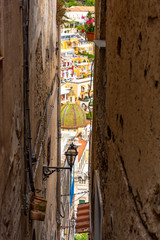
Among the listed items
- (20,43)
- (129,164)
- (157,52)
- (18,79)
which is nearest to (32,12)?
(20,43)

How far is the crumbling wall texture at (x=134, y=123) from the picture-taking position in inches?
65.9

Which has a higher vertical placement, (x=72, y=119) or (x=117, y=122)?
(x=117, y=122)

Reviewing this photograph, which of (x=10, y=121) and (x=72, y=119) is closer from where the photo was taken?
(x=10, y=121)

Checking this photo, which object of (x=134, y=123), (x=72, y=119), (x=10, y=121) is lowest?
(x=72, y=119)

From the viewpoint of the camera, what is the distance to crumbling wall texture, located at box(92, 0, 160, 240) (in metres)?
1.67

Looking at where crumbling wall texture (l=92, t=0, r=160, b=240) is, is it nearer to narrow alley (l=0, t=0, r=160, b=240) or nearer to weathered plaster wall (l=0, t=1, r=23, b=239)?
narrow alley (l=0, t=0, r=160, b=240)

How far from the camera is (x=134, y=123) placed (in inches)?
82.5

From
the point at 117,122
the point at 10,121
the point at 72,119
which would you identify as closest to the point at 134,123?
the point at 117,122

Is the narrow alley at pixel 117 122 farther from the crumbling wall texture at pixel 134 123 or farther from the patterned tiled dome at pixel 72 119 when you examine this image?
the patterned tiled dome at pixel 72 119

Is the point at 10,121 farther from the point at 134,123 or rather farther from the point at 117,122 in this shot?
the point at 134,123

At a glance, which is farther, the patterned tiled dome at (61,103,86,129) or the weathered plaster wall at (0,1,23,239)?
the patterned tiled dome at (61,103,86,129)

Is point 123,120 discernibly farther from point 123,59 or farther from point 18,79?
point 18,79

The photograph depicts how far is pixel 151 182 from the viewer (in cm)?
168

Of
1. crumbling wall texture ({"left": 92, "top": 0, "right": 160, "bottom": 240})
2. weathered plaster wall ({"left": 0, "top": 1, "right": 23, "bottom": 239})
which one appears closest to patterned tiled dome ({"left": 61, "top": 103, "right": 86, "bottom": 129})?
weathered plaster wall ({"left": 0, "top": 1, "right": 23, "bottom": 239})
